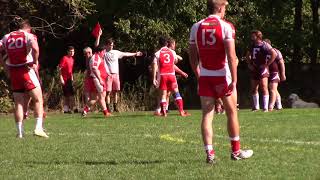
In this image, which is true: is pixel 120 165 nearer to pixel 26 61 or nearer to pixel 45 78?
pixel 26 61

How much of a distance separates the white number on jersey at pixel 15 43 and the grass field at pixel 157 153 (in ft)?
5.10

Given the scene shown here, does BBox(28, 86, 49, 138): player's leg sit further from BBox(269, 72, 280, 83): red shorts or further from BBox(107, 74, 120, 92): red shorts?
BBox(269, 72, 280, 83): red shorts

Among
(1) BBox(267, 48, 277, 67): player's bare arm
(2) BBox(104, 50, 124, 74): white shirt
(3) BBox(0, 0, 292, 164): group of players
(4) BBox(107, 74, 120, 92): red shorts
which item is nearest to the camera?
(3) BBox(0, 0, 292, 164): group of players

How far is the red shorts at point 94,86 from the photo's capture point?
19219 millimetres

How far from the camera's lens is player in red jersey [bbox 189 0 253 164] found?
8414mm

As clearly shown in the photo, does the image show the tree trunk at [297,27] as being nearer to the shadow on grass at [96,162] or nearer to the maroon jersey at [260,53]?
the maroon jersey at [260,53]

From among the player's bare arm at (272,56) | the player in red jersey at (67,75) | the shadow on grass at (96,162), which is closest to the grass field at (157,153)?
the shadow on grass at (96,162)

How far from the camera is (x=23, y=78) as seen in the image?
12.1m

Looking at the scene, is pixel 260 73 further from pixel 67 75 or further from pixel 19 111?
pixel 19 111

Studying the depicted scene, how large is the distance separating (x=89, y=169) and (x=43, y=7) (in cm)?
2013

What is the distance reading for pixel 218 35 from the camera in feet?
27.6

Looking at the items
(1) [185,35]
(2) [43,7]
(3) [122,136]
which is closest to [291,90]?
(1) [185,35]

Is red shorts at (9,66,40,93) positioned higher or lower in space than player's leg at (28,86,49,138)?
higher

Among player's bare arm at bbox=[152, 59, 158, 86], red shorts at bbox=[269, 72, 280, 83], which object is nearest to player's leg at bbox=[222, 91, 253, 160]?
player's bare arm at bbox=[152, 59, 158, 86]
